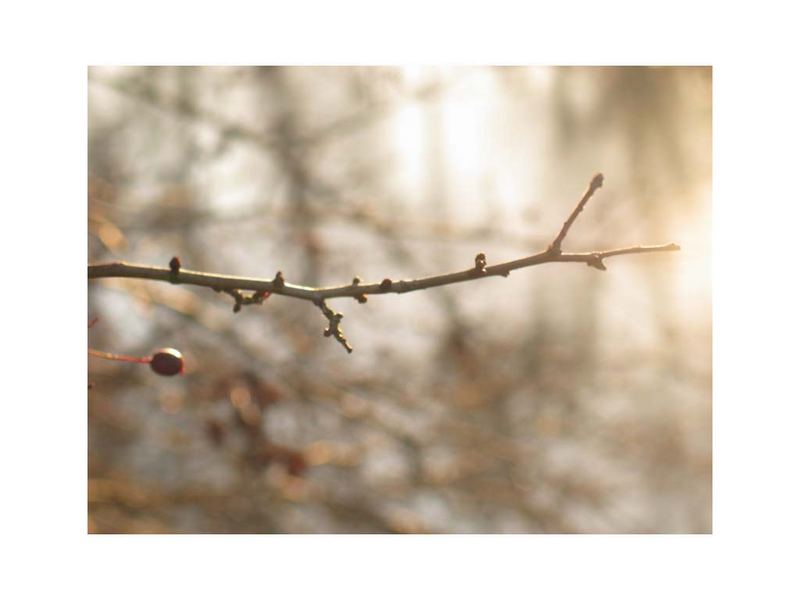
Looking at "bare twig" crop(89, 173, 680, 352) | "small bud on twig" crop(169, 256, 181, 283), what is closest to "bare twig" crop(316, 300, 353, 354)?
"bare twig" crop(89, 173, 680, 352)

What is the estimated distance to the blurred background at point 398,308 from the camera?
3637 mm

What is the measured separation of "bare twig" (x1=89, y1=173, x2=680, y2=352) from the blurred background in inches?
82.1

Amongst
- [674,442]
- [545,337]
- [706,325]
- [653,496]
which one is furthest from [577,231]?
[653,496]

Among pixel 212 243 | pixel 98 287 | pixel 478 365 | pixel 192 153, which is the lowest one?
pixel 478 365

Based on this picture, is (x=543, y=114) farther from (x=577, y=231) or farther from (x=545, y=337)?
(x=545, y=337)

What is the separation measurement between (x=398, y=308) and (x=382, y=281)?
330 cm

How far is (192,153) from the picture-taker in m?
3.90

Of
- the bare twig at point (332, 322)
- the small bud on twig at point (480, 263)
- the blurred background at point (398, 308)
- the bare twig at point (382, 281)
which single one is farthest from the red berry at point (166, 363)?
the blurred background at point (398, 308)

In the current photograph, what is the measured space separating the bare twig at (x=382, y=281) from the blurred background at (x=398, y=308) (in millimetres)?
2084

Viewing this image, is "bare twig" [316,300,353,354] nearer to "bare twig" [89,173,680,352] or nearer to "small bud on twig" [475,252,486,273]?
"bare twig" [89,173,680,352]

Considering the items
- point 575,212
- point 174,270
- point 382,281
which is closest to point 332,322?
point 382,281

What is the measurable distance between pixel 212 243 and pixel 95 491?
4.42 ft

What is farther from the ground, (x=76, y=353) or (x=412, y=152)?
(x=412, y=152)

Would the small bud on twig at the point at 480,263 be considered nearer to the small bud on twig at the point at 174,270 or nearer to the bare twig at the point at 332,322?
the bare twig at the point at 332,322
